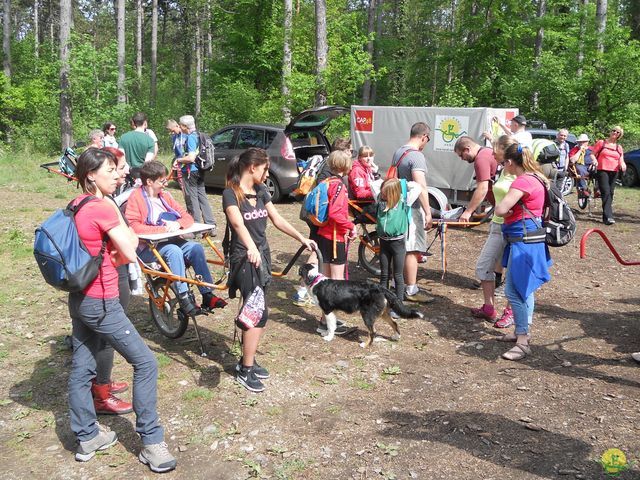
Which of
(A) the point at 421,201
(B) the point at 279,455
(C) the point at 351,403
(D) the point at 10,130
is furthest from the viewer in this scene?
(D) the point at 10,130

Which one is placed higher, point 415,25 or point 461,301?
point 415,25

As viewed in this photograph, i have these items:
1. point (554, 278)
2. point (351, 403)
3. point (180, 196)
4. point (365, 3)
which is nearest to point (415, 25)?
point (365, 3)

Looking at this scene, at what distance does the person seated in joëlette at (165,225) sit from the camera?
536cm

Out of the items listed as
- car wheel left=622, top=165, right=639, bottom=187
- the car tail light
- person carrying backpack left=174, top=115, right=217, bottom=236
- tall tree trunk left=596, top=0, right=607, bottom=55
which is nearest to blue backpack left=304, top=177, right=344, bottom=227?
person carrying backpack left=174, top=115, right=217, bottom=236

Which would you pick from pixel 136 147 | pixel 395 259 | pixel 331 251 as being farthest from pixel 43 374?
pixel 136 147

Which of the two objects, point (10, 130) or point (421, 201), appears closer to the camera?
point (421, 201)

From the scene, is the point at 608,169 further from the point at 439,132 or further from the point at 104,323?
the point at 104,323

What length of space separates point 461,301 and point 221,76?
24995 millimetres

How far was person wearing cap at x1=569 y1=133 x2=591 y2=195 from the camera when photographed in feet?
40.5

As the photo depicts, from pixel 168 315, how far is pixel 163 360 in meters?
0.55

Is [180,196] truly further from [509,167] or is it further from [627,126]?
[627,126]

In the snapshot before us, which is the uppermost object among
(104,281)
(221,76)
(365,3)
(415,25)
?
(365,3)

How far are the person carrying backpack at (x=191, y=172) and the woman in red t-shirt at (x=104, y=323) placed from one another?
508 centimetres

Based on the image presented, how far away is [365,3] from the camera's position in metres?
45.6
